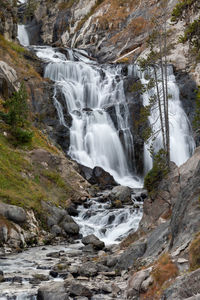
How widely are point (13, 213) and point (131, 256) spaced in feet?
25.5

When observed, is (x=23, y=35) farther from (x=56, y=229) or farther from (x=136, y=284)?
(x=136, y=284)

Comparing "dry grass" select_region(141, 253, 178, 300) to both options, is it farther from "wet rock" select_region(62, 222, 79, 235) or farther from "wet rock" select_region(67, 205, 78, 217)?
"wet rock" select_region(67, 205, 78, 217)

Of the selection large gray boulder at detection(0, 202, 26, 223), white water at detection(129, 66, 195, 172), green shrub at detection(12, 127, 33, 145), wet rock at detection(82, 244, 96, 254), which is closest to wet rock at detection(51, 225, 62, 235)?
large gray boulder at detection(0, 202, 26, 223)

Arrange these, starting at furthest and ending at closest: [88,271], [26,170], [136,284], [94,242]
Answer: [26,170]
[94,242]
[88,271]
[136,284]

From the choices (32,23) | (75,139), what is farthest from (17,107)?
(32,23)

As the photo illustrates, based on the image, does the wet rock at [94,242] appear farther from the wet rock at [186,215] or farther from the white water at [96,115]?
the white water at [96,115]

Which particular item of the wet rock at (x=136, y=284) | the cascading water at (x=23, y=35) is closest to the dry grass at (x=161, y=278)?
the wet rock at (x=136, y=284)

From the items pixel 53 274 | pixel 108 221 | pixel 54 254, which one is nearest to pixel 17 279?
pixel 53 274

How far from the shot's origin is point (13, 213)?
17531mm

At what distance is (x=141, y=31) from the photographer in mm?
63750

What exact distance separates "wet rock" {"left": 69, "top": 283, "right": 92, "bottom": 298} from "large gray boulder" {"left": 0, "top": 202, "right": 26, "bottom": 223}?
8.24m

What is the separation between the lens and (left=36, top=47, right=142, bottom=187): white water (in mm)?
36497

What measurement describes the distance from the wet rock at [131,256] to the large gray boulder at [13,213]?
707 centimetres

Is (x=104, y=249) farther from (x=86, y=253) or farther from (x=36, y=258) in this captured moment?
(x=36, y=258)
